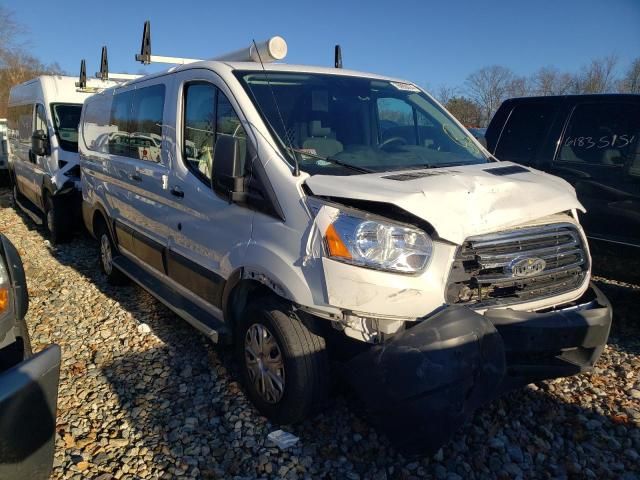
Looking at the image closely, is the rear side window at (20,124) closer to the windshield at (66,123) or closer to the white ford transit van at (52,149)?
the white ford transit van at (52,149)

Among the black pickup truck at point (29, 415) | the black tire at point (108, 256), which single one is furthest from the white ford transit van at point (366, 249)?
the black tire at point (108, 256)

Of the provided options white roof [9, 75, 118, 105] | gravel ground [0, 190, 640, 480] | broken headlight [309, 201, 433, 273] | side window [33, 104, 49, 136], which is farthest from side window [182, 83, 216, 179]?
side window [33, 104, 49, 136]

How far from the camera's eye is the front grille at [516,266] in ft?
8.20

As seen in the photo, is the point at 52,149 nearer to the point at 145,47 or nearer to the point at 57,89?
the point at 57,89

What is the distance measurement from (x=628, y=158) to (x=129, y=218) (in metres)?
4.60

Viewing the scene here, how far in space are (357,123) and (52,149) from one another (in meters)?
6.05

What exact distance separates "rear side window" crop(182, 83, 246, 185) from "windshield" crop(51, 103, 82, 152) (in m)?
4.90

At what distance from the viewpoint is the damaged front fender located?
7.12 feet

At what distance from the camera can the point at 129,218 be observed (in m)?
4.84

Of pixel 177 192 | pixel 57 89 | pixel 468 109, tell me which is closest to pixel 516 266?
pixel 177 192

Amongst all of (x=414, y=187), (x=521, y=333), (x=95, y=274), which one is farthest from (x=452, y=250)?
(x=95, y=274)

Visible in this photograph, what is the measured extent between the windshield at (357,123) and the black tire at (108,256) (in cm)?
321

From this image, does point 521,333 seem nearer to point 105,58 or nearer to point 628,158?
point 628,158

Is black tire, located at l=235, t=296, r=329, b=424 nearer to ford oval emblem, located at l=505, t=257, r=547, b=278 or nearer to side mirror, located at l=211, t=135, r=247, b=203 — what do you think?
side mirror, located at l=211, t=135, r=247, b=203
